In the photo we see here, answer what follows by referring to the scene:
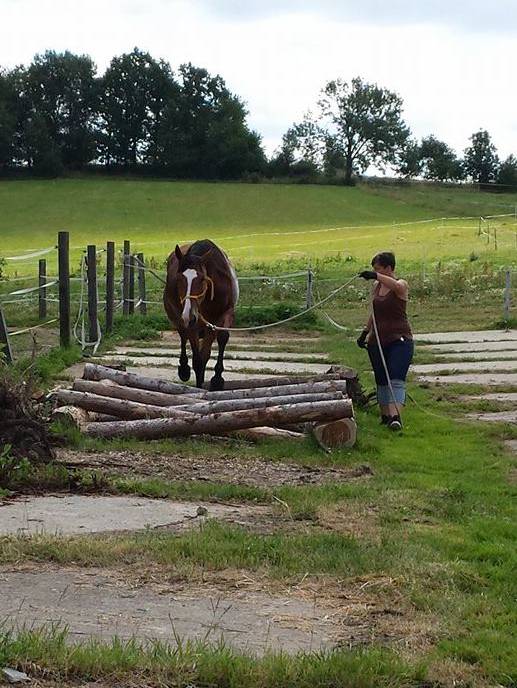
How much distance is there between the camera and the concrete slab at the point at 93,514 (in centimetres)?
644

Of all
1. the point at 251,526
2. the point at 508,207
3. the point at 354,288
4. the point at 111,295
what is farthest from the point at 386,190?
the point at 251,526

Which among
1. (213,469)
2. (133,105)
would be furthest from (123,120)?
(213,469)

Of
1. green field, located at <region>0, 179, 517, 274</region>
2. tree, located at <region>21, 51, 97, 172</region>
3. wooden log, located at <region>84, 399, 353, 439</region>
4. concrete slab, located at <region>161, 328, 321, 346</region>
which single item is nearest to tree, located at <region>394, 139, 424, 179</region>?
green field, located at <region>0, 179, 517, 274</region>

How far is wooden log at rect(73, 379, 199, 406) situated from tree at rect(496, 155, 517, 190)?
9007cm

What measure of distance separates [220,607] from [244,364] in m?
10.3

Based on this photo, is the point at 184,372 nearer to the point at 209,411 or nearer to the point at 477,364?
the point at 209,411

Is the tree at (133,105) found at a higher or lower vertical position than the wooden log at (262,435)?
higher

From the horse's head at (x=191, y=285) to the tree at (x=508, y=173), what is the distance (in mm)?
88159

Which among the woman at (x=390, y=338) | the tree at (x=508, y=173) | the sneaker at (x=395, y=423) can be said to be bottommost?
the sneaker at (x=395, y=423)

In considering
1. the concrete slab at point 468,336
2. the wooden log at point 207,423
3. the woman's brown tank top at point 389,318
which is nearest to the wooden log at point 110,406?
the wooden log at point 207,423

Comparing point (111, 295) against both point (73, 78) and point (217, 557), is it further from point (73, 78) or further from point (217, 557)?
point (73, 78)

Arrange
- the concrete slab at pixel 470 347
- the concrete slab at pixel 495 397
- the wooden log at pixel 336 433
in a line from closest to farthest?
the wooden log at pixel 336 433 → the concrete slab at pixel 495 397 → the concrete slab at pixel 470 347

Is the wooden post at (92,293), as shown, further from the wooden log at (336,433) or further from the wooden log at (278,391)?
the wooden log at (336,433)

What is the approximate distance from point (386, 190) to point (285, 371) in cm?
6704
